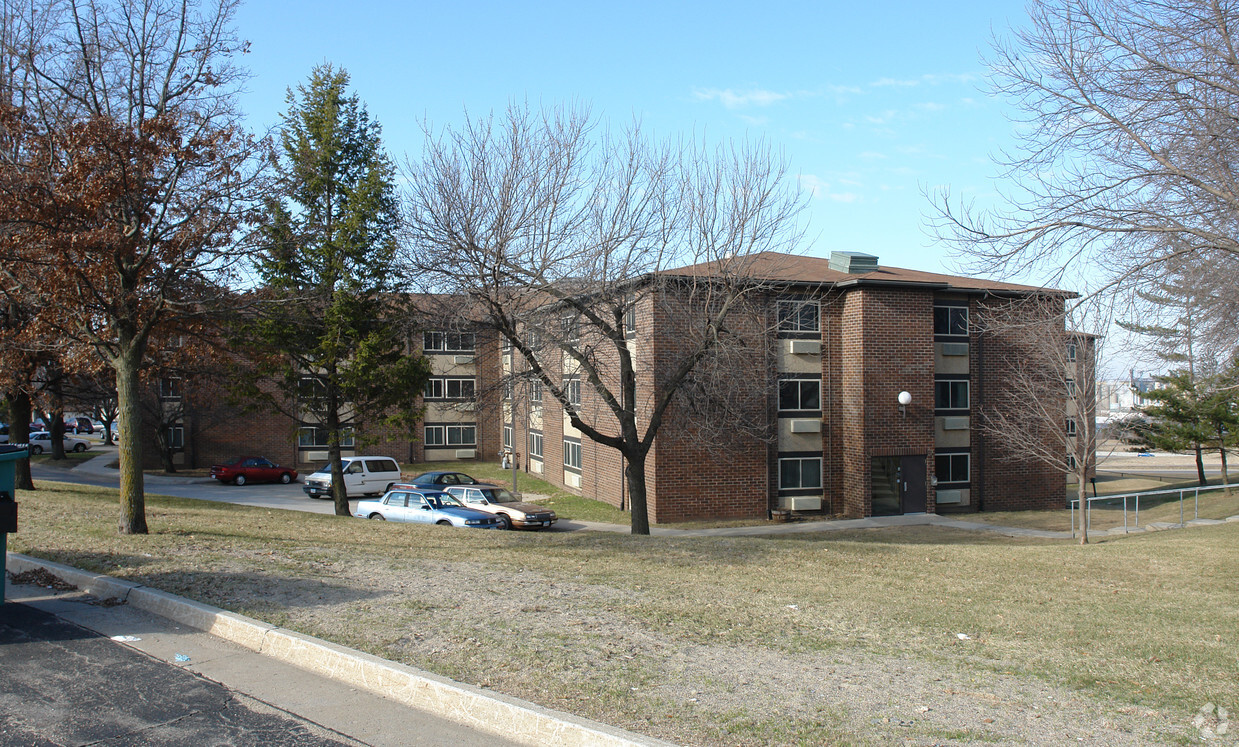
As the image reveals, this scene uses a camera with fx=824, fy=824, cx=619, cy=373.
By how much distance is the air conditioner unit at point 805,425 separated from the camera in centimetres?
2530

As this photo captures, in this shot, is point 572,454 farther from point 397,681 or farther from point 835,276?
point 397,681

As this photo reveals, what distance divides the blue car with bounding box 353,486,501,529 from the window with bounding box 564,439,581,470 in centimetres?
1013

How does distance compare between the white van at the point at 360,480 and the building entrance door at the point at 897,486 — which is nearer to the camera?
the building entrance door at the point at 897,486

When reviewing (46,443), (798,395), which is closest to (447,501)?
(798,395)

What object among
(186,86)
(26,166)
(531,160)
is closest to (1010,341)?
(531,160)

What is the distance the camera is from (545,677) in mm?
5785

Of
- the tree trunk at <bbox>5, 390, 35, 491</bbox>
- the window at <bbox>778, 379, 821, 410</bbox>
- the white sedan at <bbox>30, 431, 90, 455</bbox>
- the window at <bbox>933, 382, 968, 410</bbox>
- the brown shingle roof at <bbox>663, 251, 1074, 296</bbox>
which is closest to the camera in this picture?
the tree trunk at <bbox>5, 390, 35, 491</bbox>

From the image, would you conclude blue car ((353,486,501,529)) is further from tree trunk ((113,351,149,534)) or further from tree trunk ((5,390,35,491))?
tree trunk ((5,390,35,491))

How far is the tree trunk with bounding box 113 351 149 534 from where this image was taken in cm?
1198

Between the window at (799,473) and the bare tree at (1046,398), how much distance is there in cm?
537

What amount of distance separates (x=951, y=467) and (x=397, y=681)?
24.6m

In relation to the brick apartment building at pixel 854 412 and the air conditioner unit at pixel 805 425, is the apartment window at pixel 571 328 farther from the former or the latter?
the air conditioner unit at pixel 805 425

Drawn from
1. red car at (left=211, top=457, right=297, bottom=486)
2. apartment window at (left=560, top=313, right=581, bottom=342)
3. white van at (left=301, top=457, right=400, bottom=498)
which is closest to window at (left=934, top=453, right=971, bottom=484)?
apartment window at (left=560, top=313, right=581, bottom=342)

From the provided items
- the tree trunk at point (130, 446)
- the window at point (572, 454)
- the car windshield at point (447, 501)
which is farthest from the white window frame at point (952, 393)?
the tree trunk at point (130, 446)
